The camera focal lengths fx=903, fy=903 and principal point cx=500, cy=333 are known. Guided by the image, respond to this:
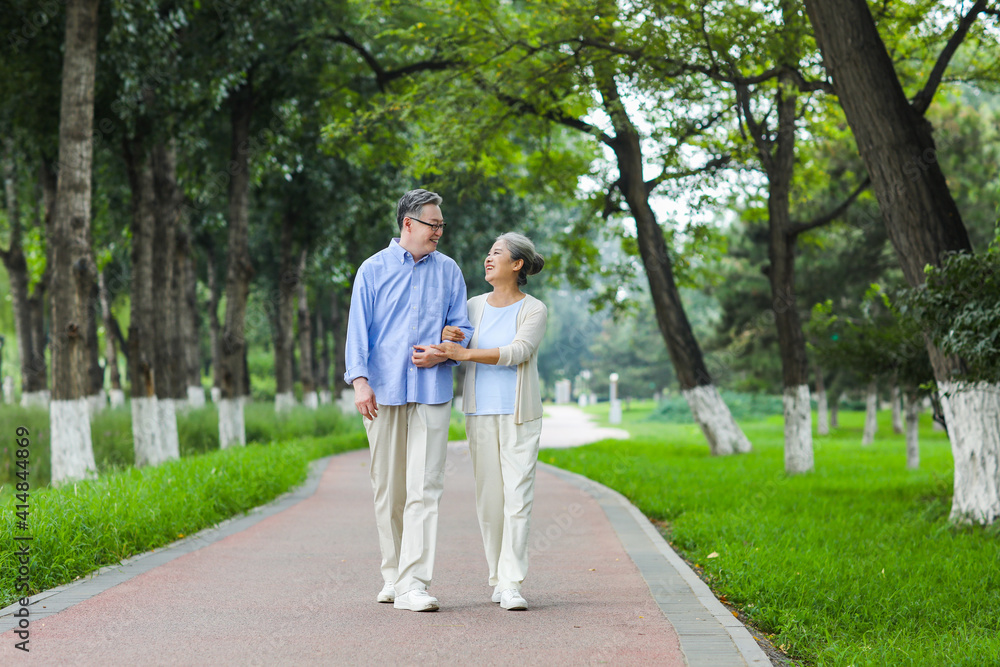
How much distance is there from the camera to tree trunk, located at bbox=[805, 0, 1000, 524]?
7.55 meters

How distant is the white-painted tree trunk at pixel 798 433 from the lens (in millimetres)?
13344

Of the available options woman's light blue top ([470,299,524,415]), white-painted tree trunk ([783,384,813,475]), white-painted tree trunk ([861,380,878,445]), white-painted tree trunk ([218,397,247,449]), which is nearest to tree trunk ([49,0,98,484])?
white-painted tree trunk ([218,397,247,449])

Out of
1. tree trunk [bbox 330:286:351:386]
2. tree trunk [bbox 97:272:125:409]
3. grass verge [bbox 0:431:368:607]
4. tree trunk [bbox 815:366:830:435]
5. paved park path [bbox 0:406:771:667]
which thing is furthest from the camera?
tree trunk [bbox 330:286:351:386]

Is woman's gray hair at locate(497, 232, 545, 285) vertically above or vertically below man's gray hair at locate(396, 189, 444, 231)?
below

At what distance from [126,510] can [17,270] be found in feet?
51.0

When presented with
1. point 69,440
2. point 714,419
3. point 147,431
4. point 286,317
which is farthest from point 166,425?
point 286,317

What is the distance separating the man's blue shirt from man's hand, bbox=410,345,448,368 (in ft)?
0.29

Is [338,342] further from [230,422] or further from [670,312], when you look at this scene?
[670,312]

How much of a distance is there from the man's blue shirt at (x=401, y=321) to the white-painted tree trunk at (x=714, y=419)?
39.4 feet

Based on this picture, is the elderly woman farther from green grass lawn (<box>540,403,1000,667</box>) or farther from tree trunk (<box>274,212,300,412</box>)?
tree trunk (<box>274,212,300,412</box>)

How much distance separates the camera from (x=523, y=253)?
5113mm

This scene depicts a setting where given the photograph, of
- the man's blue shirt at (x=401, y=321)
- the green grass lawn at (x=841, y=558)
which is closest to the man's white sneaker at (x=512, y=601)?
the man's blue shirt at (x=401, y=321)

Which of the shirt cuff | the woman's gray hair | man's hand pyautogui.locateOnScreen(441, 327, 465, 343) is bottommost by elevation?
the shirt cuff

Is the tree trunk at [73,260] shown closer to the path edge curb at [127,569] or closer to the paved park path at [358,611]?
the path edge curb at [127,569]
